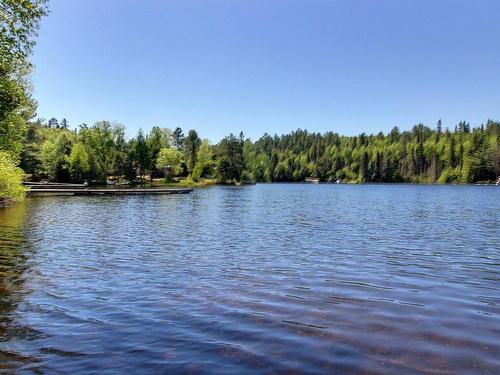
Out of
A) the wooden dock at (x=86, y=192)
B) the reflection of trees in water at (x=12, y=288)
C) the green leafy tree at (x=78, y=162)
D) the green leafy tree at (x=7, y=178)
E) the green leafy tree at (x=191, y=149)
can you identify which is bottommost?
the reflection of trees in water at (x=12, y=288)

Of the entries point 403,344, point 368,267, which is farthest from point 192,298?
point 368,267

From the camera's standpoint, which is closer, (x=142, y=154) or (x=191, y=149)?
(x=142, y=154)

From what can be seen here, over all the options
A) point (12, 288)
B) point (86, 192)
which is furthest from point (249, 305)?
point (86, 192)

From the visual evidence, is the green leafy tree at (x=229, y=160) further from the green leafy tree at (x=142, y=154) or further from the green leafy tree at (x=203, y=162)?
the green leafy tree at (x=142, y=154)

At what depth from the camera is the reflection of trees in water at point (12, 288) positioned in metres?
8.83

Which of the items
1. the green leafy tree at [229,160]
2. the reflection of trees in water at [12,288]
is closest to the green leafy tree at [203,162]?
the green leafy tree at [229,160]

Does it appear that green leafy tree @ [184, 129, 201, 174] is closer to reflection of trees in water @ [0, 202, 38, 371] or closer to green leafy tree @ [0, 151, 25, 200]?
green leafy tree @ [0, 151, 25, 200]

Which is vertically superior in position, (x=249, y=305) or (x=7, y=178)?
(x=7, y=178)

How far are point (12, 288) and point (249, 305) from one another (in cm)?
872

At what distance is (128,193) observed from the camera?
92750 mm

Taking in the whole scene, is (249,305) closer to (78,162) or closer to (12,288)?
(12,288)

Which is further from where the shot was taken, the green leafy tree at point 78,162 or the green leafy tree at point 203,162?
the green leafy tree at point 203,162

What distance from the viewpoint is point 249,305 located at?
13.2m

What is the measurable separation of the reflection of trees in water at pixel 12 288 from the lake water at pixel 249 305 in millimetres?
58
